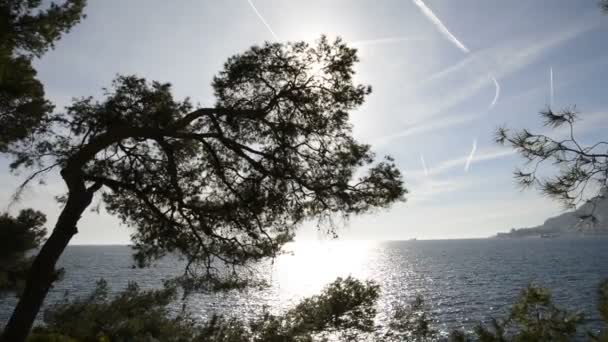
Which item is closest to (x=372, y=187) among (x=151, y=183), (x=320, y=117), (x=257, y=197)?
(x=320, y=117)

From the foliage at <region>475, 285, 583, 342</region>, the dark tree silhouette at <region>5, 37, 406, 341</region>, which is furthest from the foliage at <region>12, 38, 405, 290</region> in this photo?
the foliage at <region>475, 285, 583, 342</region>

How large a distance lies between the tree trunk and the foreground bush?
5.00 m

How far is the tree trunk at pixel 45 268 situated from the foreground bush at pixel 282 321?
16.4 feet

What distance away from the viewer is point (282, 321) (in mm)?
12633

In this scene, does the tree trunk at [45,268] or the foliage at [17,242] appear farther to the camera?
the foliage at [17,242]

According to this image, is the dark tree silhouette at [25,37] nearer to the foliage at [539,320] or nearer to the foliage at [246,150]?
the foliage at [246,150]

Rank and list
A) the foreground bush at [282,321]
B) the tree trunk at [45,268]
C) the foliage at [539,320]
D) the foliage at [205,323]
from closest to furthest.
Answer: the tree trunk at [45,268] → the foliage at [539,320] → the foreground bush at [282,321] → the foliage at [205,323]

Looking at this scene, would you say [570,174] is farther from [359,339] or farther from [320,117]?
[359,339]

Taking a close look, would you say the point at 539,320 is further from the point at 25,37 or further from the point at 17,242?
the point at 17,242

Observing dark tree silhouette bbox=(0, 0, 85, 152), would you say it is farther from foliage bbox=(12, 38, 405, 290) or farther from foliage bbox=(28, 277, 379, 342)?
foliage bbox=(28, 277, 379, 342)

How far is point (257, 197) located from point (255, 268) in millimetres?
2695

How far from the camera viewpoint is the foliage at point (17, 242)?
12828 millimetres

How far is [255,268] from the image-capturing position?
1022 centimetres

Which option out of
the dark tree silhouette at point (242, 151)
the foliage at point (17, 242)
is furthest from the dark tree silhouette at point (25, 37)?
the foliage at point (17, 242)
